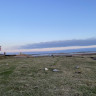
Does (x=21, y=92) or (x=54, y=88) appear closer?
(x=21, y=92)

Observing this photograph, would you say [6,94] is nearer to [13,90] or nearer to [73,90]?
[13,90]

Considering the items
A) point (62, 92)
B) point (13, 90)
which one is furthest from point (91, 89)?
point (13, 90)

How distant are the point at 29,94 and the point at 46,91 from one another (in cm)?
64

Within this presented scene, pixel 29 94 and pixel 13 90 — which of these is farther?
pixel 13 90

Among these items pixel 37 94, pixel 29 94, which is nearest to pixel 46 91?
pixel 37 94

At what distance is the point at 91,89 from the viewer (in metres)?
4.16

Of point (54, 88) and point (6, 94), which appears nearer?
point (6, 94)

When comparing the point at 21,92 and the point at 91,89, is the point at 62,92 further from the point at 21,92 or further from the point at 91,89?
the point at 21,92

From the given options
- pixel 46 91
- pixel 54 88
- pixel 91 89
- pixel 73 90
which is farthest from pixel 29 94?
pixel 91 89

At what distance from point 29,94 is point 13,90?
2.69ft

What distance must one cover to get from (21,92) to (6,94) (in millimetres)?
527

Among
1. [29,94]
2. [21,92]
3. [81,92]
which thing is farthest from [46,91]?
[81,92]

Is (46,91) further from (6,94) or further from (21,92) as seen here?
(6,94)

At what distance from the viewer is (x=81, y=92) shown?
392cm
